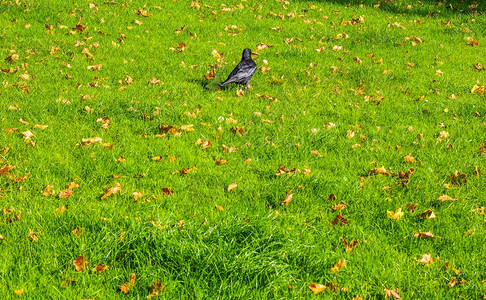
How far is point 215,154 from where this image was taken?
4.75m

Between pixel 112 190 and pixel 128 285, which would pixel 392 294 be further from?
pixel 112 190

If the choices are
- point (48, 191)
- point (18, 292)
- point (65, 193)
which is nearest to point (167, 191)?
point (65, 193)

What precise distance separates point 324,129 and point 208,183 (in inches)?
75.2

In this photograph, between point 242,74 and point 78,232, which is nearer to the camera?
point 78,232

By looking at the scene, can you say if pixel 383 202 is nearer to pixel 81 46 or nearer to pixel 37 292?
pixel 37 292

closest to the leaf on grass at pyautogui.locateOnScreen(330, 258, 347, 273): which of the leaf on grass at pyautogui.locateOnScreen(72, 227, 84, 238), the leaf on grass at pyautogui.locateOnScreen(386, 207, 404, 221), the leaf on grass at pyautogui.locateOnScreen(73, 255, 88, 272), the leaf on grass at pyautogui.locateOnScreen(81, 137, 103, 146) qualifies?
the leaf on grass at pyautogui.locateOnScreen(386, 207, 404, 221)

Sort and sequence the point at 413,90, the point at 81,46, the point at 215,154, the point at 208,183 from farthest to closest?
1. the point at 81,46
2. the point at 413,90
3. the point at 215,154
4. the point at 208,183

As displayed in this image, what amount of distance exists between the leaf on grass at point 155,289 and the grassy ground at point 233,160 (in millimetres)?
39

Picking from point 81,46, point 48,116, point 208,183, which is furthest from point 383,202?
point 81,46

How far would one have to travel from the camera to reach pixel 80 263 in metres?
2.95

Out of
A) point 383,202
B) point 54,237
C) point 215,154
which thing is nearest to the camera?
point 54,237

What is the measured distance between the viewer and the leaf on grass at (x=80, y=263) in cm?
292

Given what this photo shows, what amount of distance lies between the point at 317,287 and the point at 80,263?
160cm

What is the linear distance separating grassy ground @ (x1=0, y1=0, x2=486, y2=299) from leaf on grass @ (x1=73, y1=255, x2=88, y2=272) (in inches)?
1.5
